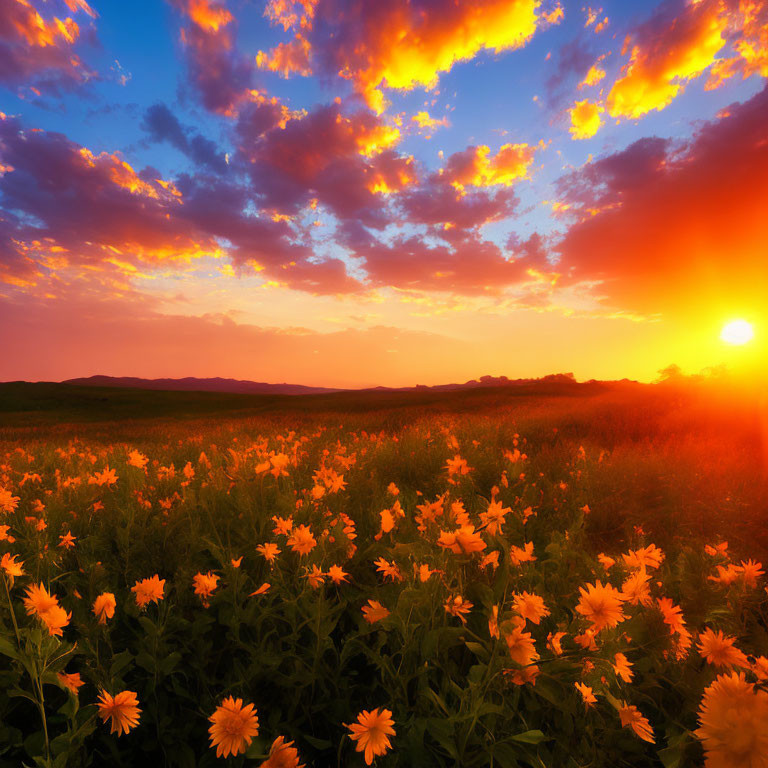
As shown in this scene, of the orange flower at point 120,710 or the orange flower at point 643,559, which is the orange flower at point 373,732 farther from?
the orange flower at point 643,559

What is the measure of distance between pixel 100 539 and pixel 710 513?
5513mm

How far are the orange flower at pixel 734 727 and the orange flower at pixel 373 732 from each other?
78 centimetres

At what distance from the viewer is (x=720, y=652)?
1.56m

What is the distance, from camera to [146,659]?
1726mm

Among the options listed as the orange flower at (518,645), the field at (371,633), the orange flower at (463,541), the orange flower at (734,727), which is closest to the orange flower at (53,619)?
the field at (371,633)

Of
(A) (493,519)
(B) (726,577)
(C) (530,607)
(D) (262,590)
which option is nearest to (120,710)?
(D) (262,590)

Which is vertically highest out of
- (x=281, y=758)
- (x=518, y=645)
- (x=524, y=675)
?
(x=518, y=645)

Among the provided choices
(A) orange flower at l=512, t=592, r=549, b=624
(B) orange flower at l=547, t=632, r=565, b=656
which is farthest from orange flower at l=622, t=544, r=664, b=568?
(A) orange flower at l=512, t=592, r=549, b=624

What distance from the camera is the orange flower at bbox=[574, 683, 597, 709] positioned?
1.36 metres

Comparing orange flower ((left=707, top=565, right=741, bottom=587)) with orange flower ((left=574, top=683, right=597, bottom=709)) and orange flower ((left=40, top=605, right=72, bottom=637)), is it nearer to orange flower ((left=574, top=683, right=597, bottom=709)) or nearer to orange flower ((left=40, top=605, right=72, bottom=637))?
orange flower ((left=574, top=683, right=597, bottom=709))

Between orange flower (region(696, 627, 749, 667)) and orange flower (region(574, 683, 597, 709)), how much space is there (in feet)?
1.73

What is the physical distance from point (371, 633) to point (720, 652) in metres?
1.57

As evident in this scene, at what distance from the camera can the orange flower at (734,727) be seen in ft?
2.58

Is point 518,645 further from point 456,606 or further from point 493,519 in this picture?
point 493,519
